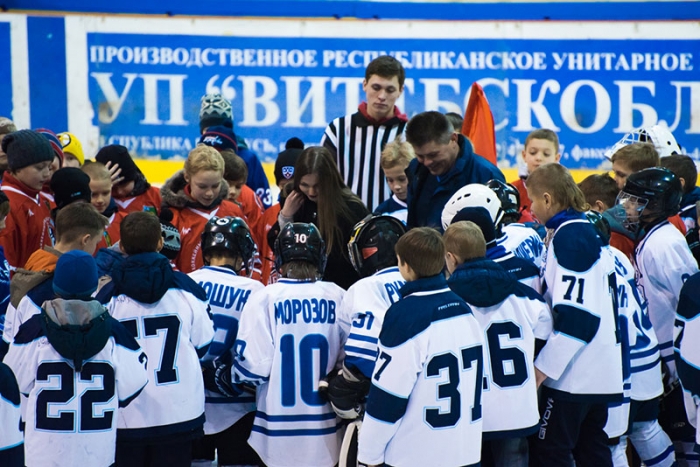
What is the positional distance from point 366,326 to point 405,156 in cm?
182

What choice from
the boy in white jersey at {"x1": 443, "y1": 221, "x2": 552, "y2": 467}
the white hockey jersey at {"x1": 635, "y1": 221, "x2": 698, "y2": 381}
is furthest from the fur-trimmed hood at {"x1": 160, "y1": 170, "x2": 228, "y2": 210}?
the white hockey jersey at {"x1": 635, "y1": 221, "x2": 698, "y2": 381}

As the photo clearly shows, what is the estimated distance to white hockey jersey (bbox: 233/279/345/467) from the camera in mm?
3959

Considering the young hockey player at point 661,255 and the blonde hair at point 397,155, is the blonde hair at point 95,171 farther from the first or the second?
the young hockey player at point 661,255

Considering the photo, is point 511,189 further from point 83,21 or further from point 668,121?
point 83,21

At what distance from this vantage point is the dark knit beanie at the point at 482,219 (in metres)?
4.11

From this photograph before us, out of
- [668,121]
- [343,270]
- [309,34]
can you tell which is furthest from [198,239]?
[668,121]

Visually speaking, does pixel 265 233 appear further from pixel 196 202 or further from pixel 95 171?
pixel 95 171

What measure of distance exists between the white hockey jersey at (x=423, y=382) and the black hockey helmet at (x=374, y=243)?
0.60m

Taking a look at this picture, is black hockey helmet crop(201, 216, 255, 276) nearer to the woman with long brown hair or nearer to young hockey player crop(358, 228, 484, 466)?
the woman with long brown hair

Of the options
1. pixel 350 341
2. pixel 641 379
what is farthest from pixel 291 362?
pixel 641 379

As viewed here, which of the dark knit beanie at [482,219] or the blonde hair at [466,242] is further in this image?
the dark knit beanie at [482,219]

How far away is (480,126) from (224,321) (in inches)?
126

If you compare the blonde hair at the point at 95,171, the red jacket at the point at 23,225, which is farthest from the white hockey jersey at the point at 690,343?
the red jacket at the point at 23,225

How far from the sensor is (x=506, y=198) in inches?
186
